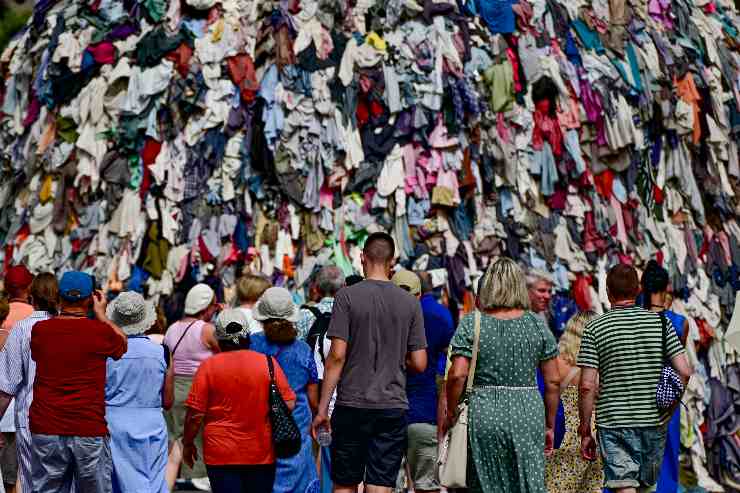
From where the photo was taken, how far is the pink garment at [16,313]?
8.81m

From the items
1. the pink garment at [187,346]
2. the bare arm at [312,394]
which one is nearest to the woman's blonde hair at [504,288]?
the bare arm at [312,394]

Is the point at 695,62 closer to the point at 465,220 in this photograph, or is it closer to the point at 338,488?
the point at 465,220

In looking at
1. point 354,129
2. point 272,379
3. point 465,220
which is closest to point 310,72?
point 354,129

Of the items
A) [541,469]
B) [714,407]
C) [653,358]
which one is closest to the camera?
[541,469]

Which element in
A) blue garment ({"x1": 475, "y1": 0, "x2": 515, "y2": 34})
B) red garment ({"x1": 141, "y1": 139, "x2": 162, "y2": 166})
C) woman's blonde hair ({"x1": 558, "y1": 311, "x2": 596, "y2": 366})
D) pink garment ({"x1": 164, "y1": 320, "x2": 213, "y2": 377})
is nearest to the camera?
woman's blonde hair ({"x1": 558, "y1": 311, "x2": 596, "y2": 366})

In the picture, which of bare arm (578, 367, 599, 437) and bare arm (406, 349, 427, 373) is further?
bare arm (406, 349, 427, 373)

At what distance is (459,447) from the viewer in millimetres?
6676

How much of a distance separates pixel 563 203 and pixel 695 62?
2786 mm

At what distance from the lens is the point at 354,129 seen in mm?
14188

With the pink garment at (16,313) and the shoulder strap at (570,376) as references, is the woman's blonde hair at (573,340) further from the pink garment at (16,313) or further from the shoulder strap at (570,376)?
the pink garment at (16,313)

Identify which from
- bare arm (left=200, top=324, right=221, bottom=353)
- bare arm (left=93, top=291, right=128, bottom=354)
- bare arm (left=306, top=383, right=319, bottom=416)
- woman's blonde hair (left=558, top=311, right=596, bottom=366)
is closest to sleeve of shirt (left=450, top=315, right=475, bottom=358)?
bare arm (left=306, top=383, right=319, bottom=416)

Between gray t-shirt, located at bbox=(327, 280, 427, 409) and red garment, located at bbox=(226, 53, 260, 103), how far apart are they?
711 cm

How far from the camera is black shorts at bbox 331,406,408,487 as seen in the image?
727 cm

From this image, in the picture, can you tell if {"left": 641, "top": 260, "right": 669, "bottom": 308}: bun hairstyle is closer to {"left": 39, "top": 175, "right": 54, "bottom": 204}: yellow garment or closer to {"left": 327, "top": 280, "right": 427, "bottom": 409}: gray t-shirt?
{"left": 327, "top": 280, "right": 427, "bottom": 409}: gray t-shirt
